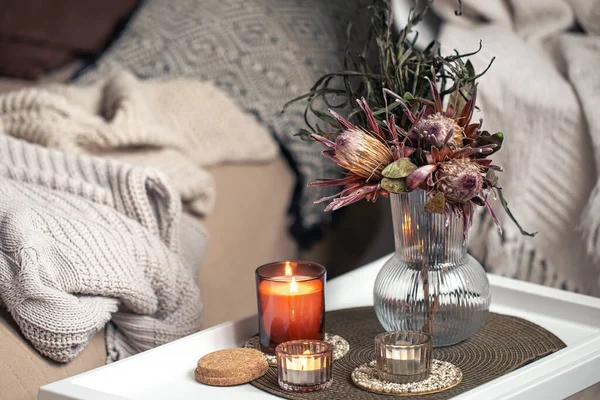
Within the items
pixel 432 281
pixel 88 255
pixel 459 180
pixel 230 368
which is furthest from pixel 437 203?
pixel 88 255

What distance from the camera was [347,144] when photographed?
728 mm

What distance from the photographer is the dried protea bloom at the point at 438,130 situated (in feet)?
2.34

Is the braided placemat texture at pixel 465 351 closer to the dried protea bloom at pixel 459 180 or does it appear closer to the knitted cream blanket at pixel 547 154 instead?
the dried protea bloom at pixel 459 180

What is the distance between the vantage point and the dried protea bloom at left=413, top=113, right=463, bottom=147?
714mm

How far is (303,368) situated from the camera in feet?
2.36

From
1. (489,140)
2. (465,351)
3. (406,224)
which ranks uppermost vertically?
(489,140)

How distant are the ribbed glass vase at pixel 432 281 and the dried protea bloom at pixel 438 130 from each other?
0.26 ft

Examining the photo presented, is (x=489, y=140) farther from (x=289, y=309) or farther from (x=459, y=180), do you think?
(x=289, y=309)

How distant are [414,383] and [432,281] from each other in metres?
0.12

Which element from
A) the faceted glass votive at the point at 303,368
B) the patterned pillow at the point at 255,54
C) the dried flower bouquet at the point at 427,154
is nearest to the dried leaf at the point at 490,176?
A: the dried flower bouquet at the point at 427,154

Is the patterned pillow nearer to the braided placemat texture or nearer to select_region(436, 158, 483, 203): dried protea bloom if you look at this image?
the braided placemat texture

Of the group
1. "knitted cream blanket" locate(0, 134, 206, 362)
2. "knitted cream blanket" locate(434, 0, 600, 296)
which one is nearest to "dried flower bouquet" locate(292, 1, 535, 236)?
"knitted cream blanket" locate(0, 134, 206, 362)

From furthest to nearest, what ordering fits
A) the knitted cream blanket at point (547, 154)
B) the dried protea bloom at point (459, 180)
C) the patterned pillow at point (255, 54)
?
the patterned pillow at point (255, 54), the knitted cream blanket at point (547, 154), the dried protea bloom at point (459, 180)

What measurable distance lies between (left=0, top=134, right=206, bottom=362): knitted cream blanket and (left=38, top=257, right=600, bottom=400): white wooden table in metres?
0.10
